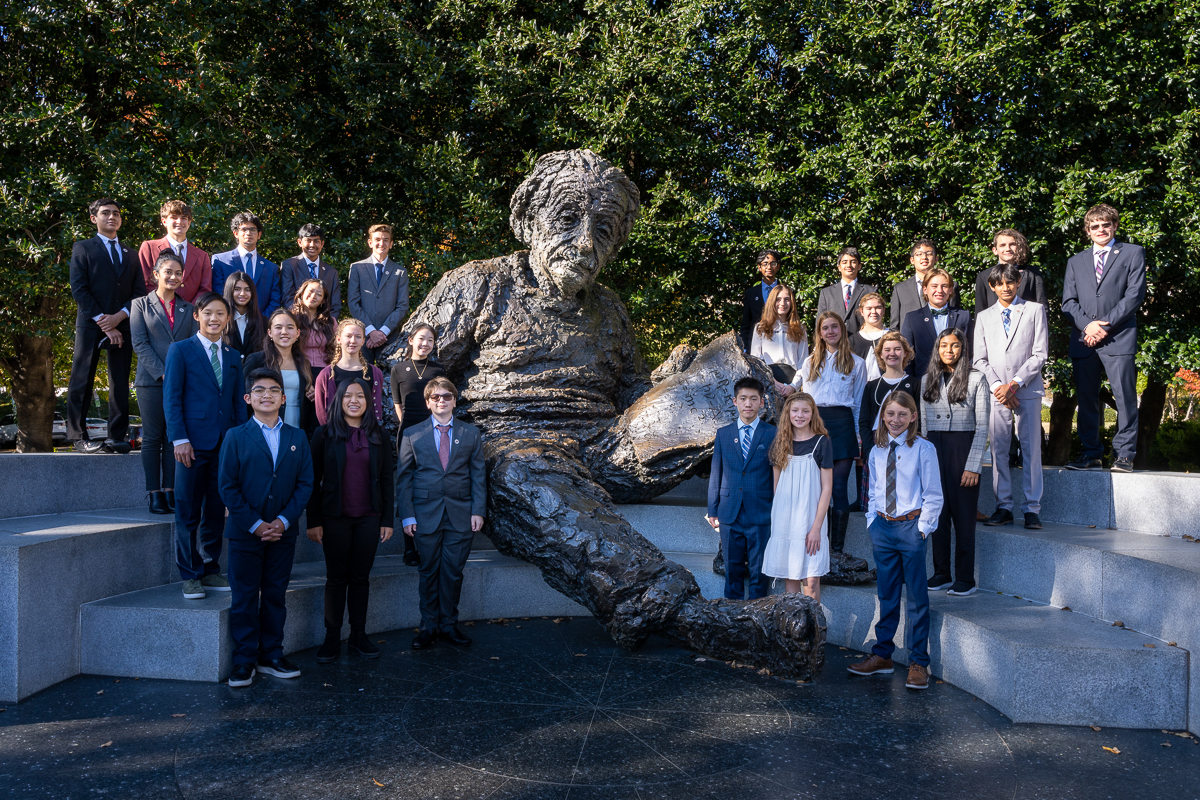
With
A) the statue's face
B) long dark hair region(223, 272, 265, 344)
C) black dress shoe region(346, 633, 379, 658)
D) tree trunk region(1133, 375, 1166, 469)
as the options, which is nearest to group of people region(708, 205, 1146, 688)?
the statue's face

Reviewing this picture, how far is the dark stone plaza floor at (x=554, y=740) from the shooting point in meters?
3.04

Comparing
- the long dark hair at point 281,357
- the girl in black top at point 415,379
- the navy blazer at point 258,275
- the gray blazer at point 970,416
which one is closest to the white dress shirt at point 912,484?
the gray blazer at point 970,416

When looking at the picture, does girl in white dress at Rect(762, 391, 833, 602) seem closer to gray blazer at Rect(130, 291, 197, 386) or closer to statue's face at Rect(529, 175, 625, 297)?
statue's face at Rect(529, 175, 625, 297)

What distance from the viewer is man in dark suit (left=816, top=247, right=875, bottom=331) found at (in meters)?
6.39

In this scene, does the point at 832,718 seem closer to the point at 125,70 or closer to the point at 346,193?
the point at 346,193

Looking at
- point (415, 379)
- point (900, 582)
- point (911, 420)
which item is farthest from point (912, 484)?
point (415, 379)

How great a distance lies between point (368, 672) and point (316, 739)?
0.90 metres

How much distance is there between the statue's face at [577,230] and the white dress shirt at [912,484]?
2099 mm

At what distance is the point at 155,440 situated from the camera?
494 cm

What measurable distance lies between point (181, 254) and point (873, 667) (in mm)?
5084

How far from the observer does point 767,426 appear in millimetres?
4801

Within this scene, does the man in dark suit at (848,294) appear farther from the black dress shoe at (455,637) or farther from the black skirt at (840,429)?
the black dress shoe at (455,637)

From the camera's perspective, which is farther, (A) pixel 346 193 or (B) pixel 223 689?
(A) pixel 346 193

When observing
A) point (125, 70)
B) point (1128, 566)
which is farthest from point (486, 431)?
point (125, 70)
